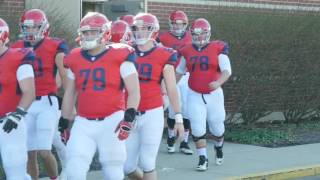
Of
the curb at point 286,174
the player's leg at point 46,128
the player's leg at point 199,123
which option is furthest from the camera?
the player's leg at point 199,123

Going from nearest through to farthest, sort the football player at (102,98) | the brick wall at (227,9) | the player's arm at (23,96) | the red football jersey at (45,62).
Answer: the football player at (102,98) → the player's arm at (23,96) → the red football jersey at (45,62) → the brick wall at (227,9)

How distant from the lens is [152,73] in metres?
7.95

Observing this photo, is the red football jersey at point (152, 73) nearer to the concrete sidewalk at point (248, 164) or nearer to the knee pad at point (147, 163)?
the knee pad at point (147, 163)

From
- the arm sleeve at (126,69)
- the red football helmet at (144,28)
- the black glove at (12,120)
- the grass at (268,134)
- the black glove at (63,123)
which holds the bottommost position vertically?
the grass at (268,134)

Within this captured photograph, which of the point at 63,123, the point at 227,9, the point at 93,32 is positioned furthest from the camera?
the point at 227,9

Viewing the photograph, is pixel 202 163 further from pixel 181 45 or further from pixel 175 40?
pixel 175 40

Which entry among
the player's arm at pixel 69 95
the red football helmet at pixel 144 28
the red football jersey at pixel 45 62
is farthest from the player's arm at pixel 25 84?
the red football helmet at pixel 144 28

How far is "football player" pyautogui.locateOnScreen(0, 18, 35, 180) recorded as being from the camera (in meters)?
7.22

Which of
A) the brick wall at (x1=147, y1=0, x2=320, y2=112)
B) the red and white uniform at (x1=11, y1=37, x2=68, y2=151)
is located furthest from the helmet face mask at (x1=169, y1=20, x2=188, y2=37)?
the red and white uniform at (x1=11, y1=37, x2=68, y2=151)

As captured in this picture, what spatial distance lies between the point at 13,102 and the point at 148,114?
144 centimetres

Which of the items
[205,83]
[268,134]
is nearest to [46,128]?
[205,83]

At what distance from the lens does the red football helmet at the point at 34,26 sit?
830 cm

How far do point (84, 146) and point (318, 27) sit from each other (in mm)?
9585

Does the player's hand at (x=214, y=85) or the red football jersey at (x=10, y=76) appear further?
the player's hand at (x=214, y=85)
